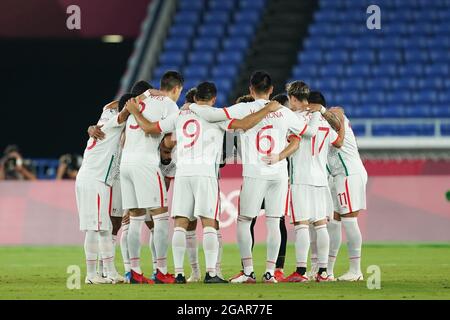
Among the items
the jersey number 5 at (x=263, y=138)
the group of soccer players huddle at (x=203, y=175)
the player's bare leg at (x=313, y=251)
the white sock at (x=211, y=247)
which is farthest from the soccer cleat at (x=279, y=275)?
the jersey number 5 at (x=263, y=138)

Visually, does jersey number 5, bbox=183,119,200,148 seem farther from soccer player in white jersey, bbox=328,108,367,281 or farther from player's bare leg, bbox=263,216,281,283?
soccer player in white jersey, bbox=328,108,367,281

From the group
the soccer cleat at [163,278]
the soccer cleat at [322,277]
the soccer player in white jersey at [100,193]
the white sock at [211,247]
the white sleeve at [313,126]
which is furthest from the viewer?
the soccer cleat at [322,277]

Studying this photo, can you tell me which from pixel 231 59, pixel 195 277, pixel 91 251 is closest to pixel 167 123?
pixel 91 251

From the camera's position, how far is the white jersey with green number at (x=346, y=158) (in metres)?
13.8

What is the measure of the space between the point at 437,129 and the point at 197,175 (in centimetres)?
1379

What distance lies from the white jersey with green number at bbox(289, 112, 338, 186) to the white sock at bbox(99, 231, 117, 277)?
2.18m

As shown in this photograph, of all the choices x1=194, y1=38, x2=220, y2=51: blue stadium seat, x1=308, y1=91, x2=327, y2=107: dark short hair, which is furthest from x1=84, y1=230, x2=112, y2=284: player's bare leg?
x1=194, y1=38, x2=220, y2=51: blue stadium seat

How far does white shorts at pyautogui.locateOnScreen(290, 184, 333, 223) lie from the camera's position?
13.3 m

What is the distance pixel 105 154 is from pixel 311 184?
2.33 metres

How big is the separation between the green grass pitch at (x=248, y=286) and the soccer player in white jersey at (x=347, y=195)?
0.47 meters

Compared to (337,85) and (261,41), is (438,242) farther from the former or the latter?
(261,41)

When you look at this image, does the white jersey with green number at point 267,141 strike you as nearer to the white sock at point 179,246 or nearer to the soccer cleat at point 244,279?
the white sock at point 179,246

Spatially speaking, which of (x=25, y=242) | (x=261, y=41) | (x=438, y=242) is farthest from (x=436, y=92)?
(x=25, y=242)

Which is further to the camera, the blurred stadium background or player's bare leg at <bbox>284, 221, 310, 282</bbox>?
the blurred stadium background
